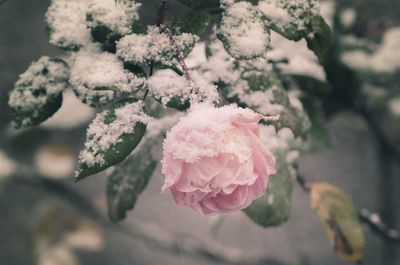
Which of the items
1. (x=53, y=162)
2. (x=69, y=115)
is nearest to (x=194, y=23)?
(x=69, y=115)

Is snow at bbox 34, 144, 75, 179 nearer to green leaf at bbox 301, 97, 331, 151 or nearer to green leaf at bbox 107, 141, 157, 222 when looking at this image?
green leaf at bbox 107, 141, 157, 222

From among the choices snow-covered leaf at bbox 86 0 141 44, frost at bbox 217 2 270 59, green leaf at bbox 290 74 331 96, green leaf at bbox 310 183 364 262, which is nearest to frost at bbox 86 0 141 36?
snow-covered leaf at bbox 86 0 141 44

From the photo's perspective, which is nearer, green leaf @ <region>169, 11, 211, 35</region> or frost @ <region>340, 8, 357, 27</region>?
green leaf @ <region>169, 11, 211, 35</region>

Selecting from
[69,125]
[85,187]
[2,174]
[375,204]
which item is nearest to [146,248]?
[85,187]

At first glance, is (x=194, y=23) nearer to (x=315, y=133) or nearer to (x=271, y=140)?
(x=271, y=140)

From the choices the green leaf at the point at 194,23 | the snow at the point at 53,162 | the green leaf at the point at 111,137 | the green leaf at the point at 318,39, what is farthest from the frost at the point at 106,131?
the snow at the point at 53,162

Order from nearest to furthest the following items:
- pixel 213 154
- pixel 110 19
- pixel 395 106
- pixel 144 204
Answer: pixel 213 154
pixel 110 19
pixel 395 106
pixel 144 204
